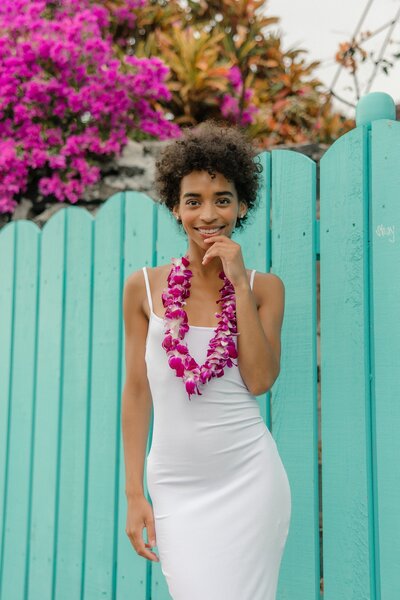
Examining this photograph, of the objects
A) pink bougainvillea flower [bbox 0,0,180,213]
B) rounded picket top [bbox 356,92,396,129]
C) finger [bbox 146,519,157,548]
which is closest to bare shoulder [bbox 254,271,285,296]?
rounded picket top [bbox 356,92,396,129]

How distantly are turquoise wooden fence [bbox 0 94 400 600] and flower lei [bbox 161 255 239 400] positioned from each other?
0.52 m

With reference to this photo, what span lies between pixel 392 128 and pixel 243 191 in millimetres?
554

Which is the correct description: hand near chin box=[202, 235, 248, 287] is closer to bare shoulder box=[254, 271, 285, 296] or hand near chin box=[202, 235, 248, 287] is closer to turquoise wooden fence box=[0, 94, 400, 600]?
bare shoulder box=[254, 271, 285, 296]

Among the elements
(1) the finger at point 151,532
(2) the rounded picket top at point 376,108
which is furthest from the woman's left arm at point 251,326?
(2) the rounded picket top at point 376,108

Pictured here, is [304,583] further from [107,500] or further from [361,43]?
[361,43]

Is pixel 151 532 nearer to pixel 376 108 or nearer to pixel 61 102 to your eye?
pixel 376 108

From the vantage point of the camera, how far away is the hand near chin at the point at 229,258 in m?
2.44

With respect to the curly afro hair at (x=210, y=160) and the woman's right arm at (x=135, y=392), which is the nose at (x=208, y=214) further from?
the woman's right arm at (x=135, y=392)

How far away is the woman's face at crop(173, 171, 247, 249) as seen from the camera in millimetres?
2518

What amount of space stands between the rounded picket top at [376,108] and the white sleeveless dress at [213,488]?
3.25 ft

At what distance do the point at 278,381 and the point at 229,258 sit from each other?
77 cm

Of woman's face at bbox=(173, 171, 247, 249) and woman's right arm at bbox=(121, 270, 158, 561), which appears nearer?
woman's face at bbox=(173, 171, 247, 249)

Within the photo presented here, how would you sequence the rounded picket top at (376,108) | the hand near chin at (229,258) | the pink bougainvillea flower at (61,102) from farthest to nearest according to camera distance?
the pink bougainvillea flower at (61,102)
the rounded picket top at (376,108)
the hand near chin at (229,258)

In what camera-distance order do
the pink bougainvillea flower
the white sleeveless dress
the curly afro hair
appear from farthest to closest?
the pink bougainvillea flower → the curly afro hair → the white sleeveless dress
